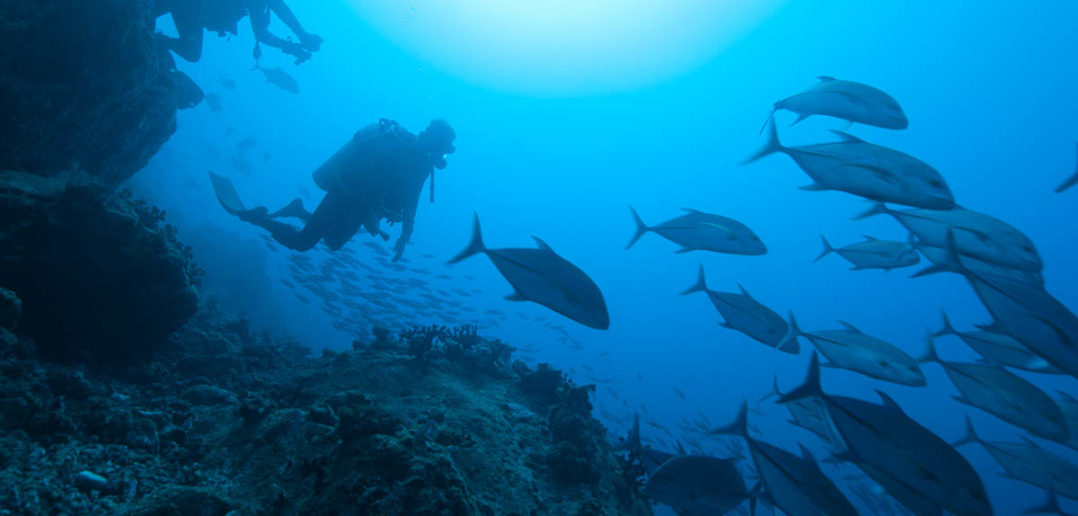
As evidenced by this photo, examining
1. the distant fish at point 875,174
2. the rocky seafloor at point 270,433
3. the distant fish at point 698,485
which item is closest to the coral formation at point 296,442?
the rocky seafloor at point 270,433

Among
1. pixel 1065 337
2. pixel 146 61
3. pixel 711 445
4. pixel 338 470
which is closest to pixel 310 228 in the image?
pixel 146 61

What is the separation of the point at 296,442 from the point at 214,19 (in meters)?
9.74

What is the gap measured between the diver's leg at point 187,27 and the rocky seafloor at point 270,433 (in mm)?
5665

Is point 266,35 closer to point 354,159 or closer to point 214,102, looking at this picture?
point 354,159

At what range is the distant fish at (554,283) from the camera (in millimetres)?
2734

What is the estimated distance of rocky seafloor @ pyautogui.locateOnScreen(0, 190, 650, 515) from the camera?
2654 millimetres

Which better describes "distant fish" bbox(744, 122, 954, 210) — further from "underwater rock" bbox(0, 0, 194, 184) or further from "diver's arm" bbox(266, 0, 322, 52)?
"diver's arm" bbox(266, 0, 322, 52)

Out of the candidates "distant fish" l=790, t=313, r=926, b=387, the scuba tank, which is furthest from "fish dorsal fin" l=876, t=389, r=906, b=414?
the scuba tank

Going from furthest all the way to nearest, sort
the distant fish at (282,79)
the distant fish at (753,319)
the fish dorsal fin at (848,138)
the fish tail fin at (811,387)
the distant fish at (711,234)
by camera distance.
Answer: the distant fish at (282,79), the distant fish at (753,319), the distant fish at (711,234), the fish dorsal fin at (848,138), the fish tail fin at (811,387)

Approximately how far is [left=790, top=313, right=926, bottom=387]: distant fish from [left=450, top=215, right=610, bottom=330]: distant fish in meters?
2.54

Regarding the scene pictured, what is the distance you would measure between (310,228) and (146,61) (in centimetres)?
334

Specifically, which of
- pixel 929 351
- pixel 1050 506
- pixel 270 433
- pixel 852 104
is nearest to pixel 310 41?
pixel 270 433

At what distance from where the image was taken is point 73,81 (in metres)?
5.46

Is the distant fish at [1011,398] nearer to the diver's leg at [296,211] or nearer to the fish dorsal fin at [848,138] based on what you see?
the fish dorsal fin at [848,138]
